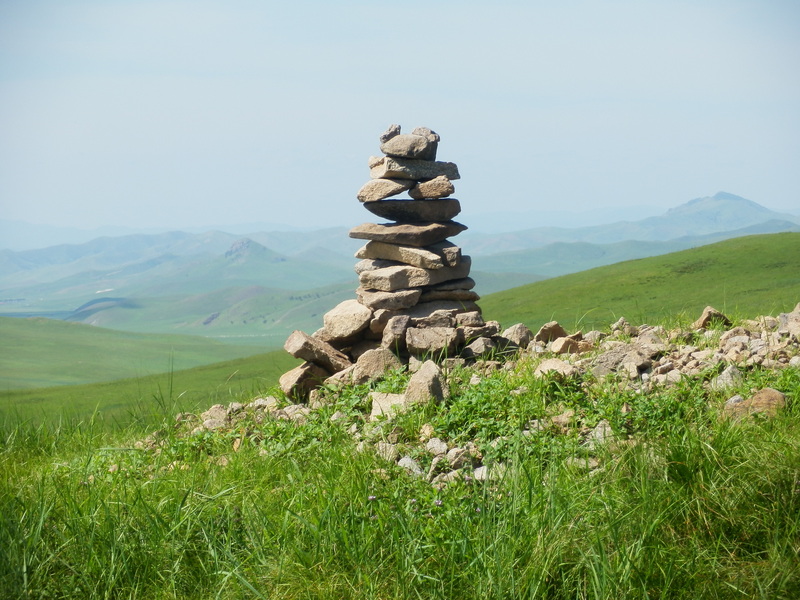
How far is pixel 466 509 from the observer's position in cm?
481

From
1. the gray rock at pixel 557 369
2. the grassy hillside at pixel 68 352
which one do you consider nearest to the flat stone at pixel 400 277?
the gray rock at pixel 557 369

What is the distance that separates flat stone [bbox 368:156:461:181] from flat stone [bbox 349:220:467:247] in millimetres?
671

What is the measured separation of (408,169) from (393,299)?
1.83 metres

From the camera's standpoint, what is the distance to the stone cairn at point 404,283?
905 centimetres

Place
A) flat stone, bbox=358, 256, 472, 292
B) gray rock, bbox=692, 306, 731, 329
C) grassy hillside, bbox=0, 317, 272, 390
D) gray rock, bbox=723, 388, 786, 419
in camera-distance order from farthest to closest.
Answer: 1. grassy hillside, bbox=0, 317, 272, 390
2. flat stone, bbox=358, 256, 472, 292
3. gray rock, bbox=692, 306, 731, 329
4. gray rock, bbox=723, 388, 786, 419

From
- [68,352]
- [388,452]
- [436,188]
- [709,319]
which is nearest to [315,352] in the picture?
[436,188]

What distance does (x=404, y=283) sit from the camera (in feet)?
33.1

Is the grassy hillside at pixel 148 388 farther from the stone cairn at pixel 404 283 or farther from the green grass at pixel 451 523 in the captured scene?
the green grass at pixel 451 523

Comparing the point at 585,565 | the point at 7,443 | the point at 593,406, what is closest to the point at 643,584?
the point at 585,565

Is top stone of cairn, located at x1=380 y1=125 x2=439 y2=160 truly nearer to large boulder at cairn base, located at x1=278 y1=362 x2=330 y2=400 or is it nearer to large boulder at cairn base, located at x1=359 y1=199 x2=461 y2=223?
large boulder at cairn base, located at x1=359 y1=199 x2=461 y2=223

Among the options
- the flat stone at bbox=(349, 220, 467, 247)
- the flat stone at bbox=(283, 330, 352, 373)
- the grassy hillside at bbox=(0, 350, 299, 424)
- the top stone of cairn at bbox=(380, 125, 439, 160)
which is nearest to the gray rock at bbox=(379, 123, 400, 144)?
the top stone of cairn at bbox=(380, 125, 439, 160)

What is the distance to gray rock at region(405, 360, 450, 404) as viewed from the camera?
714cm

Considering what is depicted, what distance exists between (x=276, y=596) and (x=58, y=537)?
1.78 meters

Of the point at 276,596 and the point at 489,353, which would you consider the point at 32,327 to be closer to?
the point at 489,353
